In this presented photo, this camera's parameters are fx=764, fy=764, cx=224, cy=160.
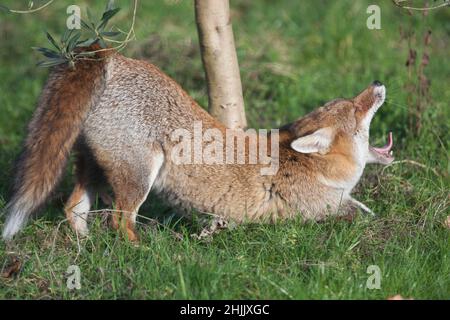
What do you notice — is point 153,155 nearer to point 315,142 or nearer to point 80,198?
point 80,198

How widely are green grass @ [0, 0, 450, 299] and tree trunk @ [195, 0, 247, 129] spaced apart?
0.99m

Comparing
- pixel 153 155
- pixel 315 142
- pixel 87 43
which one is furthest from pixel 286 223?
pixel 87 43

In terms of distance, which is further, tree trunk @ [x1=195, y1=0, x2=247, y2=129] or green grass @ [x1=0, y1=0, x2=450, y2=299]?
tree trunk @ [x1=195, y1=0, x2=247, y2=129]

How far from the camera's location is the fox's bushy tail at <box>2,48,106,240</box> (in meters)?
5.27

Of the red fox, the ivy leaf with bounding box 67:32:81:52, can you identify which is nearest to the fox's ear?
the red fox

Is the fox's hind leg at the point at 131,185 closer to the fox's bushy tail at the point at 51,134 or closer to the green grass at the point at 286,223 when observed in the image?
the green grass at the point at 286,223

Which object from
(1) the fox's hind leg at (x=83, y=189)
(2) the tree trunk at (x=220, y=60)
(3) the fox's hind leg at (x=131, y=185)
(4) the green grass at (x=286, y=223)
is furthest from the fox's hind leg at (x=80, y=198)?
(2) the tree trunk at (x=220, y=60)

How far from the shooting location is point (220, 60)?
6.34 meters

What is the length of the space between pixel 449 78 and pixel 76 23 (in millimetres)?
4979

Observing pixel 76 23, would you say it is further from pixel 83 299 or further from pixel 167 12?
pixel 167 12

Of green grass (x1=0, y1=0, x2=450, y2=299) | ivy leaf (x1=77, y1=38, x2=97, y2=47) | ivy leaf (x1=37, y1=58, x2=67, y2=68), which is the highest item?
ivy leaf (x1=77, y1=38, x2=97, y2=47)

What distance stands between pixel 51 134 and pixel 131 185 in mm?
671

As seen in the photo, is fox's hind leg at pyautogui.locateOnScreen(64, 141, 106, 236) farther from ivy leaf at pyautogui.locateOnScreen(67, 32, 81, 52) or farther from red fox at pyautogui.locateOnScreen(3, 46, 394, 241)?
ivy leaf at pyautogui.locateOnScreen(67, 32, 81, 52)

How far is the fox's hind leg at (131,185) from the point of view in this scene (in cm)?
550
